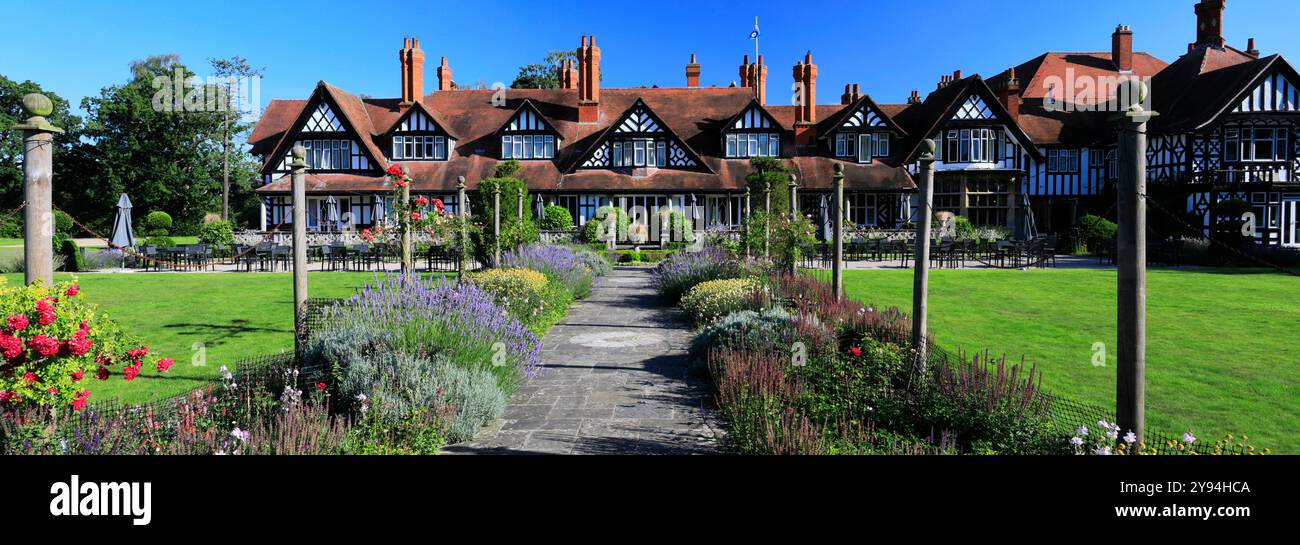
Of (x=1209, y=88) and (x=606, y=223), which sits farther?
Result: (x=1209, y=88)

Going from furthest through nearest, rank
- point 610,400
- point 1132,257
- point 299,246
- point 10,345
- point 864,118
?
point 864,118 < point 299,246 < point 610,400 < point 10,345 < point 1132,257

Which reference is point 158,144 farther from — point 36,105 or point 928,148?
point 928,148

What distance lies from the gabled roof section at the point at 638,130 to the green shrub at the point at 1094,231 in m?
14.2

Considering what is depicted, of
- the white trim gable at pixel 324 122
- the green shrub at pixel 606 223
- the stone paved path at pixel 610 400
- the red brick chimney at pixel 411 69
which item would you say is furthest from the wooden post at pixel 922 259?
the red brick chimney at pixel 411 69

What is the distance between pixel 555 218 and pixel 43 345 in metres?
26.6

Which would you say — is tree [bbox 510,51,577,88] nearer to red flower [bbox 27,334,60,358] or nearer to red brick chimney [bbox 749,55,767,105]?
red brick chimney [bbox 749,55,767,105]

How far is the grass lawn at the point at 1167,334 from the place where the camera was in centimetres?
664

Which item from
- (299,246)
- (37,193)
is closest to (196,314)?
(299,246)

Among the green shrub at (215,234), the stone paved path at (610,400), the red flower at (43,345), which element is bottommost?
the stone paved path at (610,400)

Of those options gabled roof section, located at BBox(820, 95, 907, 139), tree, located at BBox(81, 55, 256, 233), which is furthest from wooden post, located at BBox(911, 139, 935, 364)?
tree, located at BBox(81, 55, 256, 233)

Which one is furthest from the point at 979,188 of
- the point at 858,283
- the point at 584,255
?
the point at 584,255

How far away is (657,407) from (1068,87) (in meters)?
38.7

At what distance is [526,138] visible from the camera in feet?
117

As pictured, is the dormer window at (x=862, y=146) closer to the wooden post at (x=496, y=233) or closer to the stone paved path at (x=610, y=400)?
the wooden post at (x=496, y=233)
